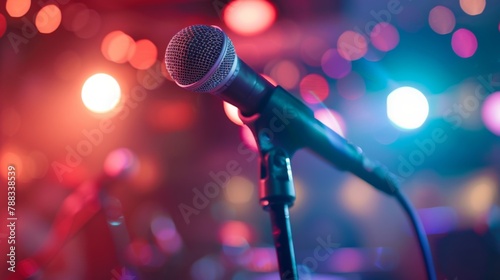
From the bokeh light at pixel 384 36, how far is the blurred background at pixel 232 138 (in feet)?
0.04

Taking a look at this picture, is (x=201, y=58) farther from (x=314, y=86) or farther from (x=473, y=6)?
(x=473, y=6)

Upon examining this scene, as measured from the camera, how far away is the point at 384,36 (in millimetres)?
2744

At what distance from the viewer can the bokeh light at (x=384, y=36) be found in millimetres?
2707

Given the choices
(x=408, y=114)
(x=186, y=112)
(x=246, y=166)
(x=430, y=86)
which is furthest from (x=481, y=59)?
(x=186, y=112)

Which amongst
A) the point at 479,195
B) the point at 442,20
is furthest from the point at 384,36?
the point at 479,195

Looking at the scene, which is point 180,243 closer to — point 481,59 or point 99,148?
point 99,148

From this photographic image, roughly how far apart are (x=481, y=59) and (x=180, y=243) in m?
2.26

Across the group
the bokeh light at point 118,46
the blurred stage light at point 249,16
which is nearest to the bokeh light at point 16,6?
the bokeh light at point 118,46

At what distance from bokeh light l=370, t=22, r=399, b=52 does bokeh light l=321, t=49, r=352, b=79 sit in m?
0.23

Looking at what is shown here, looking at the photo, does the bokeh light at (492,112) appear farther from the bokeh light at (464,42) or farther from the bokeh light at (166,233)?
the bokeh light at (166,233)

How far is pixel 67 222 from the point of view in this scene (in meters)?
2.44

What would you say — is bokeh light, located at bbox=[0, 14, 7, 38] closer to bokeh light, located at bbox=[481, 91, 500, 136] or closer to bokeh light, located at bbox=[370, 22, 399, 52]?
bokeh light, located at bbox=[370, 22, 399, 52]

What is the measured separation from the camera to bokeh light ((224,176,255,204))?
2.86 metres

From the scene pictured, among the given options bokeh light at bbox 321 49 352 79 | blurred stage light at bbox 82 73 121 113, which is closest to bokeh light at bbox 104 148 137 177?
blurred stage light at bbox 82 73 121 113
